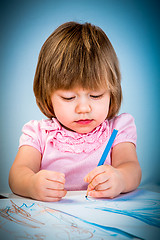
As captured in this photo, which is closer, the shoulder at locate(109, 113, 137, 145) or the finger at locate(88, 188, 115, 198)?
the finger at locate(88, 188, 115, 198)

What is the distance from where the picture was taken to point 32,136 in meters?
0.75

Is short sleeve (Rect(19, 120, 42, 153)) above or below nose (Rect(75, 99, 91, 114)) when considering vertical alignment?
below

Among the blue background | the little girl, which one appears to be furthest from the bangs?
the blue background

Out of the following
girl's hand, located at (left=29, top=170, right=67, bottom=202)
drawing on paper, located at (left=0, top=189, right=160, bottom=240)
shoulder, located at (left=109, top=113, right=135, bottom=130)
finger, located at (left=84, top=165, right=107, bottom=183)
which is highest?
shoulder, located at (left=109, top=113, right=135, bottom=130)

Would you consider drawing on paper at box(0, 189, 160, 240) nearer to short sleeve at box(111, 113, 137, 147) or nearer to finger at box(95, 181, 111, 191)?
finger at box(95, 181, 111, 191)

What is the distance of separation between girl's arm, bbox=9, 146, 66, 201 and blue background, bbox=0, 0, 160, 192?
158mm

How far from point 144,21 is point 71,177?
0.42 m

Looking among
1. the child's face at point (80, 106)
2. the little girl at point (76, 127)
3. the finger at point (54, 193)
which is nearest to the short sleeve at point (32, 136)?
the little girl at point (76, 127)

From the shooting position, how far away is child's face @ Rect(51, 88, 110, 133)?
63 cm

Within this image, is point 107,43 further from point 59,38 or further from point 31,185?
point 31,185

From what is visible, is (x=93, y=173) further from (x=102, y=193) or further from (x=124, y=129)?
(x=124, y=129)

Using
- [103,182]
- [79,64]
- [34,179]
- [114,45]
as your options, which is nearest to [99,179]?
[103,182]

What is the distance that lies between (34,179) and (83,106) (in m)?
0.17

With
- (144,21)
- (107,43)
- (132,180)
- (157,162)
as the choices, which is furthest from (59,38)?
(157,162)
